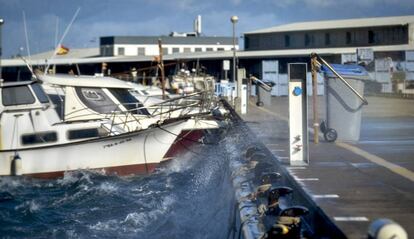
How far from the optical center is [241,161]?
43.3ft

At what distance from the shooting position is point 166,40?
83875 mm

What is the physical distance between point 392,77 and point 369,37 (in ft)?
19.4

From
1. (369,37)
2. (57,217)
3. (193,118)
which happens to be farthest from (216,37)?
(57,217)

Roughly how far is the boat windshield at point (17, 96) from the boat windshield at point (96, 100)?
148 cm

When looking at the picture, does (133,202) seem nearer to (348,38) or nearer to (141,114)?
(141,114)

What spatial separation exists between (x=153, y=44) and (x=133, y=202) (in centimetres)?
7184

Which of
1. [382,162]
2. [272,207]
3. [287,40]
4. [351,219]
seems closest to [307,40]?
[287,40]

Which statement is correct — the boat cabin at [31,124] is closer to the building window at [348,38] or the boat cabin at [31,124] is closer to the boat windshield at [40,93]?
the boat windshield at [40,93]

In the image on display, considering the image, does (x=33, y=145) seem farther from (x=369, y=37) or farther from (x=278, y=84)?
(x=369, y=37)

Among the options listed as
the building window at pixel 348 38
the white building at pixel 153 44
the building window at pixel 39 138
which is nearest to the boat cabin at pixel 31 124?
the building window at pixel 39 138

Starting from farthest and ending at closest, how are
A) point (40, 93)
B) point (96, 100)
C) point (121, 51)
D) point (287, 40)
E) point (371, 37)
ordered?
point (121, 51)
point (287, 40)
point (371, 37)
point (96, 100)
point (40, 93)

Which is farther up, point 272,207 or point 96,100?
point 96,100

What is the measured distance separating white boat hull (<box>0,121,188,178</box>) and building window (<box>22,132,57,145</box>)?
0.26 metres

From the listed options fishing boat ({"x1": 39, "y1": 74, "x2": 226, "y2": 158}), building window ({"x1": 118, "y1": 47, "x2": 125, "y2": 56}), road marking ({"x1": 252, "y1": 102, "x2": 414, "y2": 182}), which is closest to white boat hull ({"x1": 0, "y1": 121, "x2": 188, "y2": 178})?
fishing boat ({"x1": 39, "y1": 74, "x2": 226, "y2": 158})
